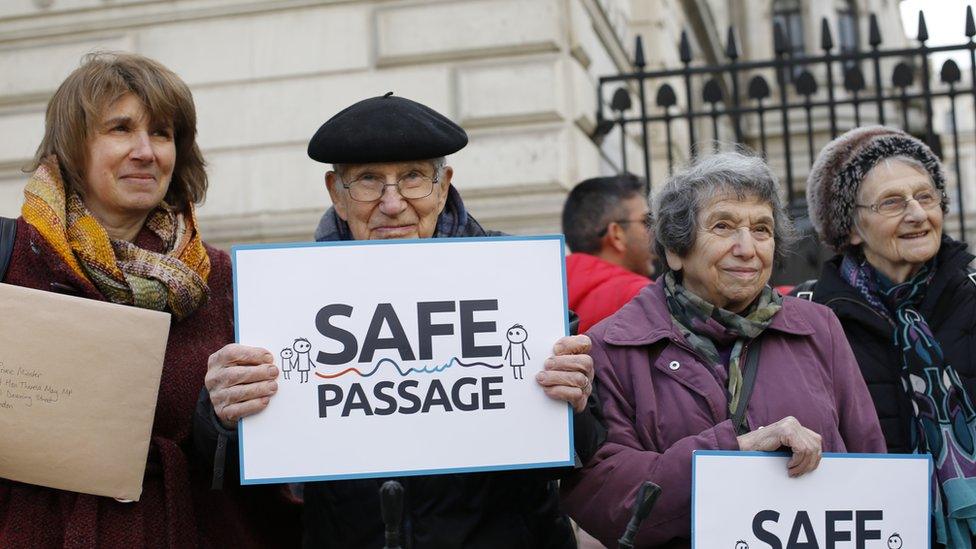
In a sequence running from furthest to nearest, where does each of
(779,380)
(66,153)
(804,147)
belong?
(804,147) → (66,153) → (779,380)

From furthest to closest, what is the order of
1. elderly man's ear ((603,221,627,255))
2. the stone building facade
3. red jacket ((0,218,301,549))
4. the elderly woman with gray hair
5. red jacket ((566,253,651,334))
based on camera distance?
the stone building facade < elderly man's ear ((603,221,627,255)) < red jacket ((566,253,651,334)) < red jacket ((0,218,301,549)) < the elderly woman with gray hair

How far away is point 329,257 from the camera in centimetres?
263

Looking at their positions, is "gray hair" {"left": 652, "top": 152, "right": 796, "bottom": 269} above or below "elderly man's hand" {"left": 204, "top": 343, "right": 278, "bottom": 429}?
above

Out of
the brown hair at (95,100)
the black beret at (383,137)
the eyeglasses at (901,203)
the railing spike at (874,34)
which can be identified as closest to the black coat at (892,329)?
the eyeglasses at (901,203)

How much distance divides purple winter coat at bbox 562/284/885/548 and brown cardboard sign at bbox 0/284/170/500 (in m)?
1.06

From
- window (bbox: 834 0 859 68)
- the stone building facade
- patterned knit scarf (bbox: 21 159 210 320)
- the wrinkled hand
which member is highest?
window (bbox: 834 0 859 68)

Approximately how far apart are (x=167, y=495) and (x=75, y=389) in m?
0.37

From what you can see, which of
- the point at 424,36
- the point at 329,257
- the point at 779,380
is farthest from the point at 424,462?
the point at 424,36

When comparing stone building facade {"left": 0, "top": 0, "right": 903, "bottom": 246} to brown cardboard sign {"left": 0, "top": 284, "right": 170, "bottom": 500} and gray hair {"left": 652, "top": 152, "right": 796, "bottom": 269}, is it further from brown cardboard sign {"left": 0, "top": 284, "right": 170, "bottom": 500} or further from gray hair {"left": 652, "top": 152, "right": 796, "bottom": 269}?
brown cardboard sign {"left": 0, "top": 284, "right": 170, "bottom": 500}

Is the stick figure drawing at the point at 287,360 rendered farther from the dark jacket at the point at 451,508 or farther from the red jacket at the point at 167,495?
the red jacket at the point at 167,495

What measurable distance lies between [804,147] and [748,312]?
21.2 m

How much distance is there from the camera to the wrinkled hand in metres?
2.58

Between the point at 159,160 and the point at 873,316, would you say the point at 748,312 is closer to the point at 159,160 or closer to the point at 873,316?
the point at 873,316

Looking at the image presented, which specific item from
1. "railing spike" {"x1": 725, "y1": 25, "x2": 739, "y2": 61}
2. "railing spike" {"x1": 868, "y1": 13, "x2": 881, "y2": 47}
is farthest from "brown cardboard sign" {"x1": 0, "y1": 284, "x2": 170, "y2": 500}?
"railing spike" {"x1": 868, "y1": 13, "x2": 881, "y2": 47}
